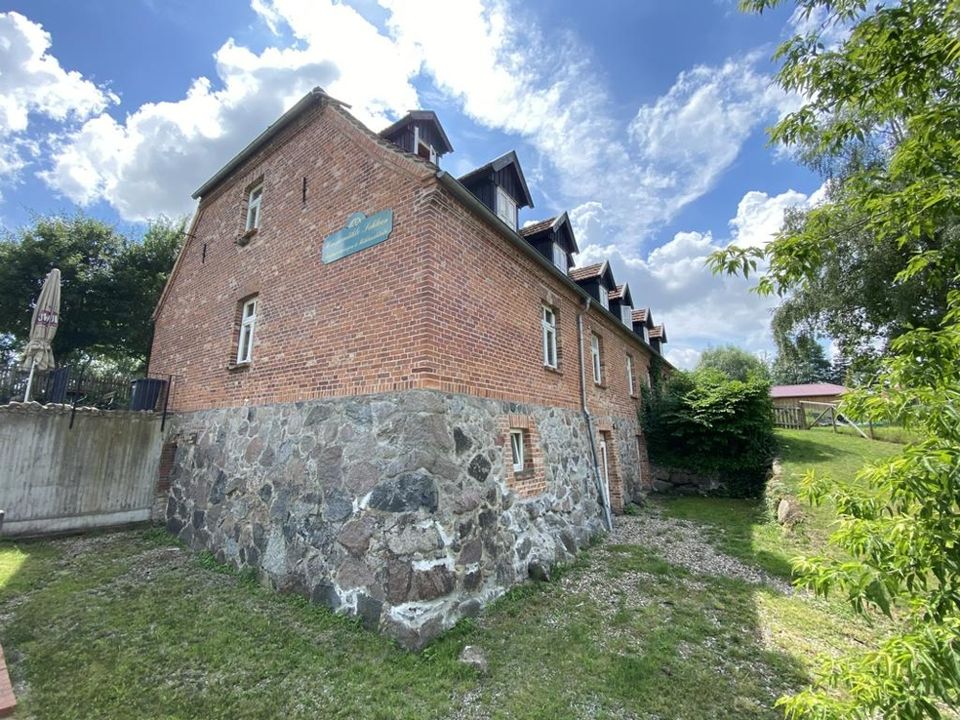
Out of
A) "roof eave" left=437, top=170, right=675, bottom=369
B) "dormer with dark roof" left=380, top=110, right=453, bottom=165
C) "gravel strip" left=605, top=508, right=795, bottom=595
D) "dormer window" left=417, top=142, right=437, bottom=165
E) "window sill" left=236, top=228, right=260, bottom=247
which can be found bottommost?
"gravel strip" left=605, top=508, right=795, bottom=595

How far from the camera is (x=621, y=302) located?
1570 centimetres

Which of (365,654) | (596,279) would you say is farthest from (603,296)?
(365,654)

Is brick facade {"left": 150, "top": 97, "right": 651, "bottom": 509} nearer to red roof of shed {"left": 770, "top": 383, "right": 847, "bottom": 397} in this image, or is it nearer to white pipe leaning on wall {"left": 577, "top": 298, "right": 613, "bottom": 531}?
white pipe leaning on wall {"left": 577, "top": 298, "right": 613, "bottom": 531}

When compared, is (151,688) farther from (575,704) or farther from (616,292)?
(616,292)

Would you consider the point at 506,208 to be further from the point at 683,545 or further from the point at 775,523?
the point at 775,523

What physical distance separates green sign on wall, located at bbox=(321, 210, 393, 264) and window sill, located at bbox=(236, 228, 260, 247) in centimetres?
273

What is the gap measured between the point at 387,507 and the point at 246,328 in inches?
230

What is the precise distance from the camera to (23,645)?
4707 mm

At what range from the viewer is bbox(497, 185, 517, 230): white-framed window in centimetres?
893

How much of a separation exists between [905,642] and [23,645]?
25.4ft

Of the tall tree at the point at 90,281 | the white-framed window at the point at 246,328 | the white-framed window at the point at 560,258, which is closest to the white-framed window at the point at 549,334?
the white-framed window at the point at 560,258

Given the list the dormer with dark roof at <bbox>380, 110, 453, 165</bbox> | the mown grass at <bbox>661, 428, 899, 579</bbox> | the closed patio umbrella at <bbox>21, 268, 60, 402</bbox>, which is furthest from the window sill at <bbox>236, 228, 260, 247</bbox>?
the mown grass at <bbox>661, 428, 899, 579</bbox>

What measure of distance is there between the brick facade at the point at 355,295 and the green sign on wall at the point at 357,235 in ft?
0.44

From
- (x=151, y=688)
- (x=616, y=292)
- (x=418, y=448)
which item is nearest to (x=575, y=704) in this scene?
(x=418, y=448)
